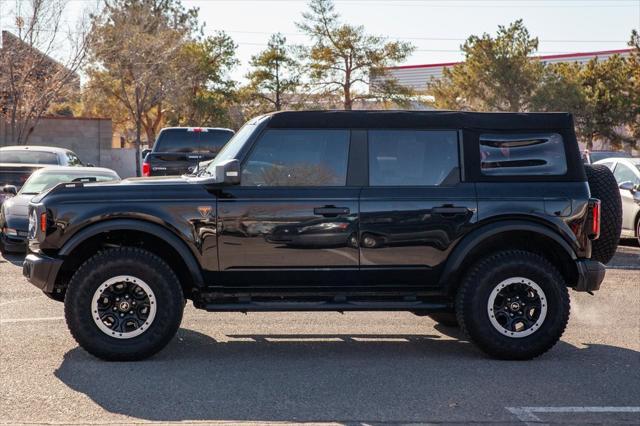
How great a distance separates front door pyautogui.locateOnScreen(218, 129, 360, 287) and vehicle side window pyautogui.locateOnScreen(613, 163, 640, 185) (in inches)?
423

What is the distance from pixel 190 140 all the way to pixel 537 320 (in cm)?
1197

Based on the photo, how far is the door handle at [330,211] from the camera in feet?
23.3

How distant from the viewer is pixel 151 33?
50812 mm

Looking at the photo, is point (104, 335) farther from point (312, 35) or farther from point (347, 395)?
point (312, 35)

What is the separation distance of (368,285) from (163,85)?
40.8 m

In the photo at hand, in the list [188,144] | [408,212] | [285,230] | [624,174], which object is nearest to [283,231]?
[285,230]

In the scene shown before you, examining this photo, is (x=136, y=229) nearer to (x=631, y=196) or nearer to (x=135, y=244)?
(x=135, y=244)

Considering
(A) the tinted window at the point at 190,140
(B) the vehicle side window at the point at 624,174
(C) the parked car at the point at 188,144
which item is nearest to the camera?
(B) the vehicle side window at the point at 624,174

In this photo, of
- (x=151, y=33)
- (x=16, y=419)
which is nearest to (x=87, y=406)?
(x=16, y=419)

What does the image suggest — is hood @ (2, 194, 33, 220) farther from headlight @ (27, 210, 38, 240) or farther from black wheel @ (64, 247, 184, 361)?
black wheel @ (64, 247, 184, 361)

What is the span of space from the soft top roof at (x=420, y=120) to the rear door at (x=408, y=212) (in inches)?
4.6

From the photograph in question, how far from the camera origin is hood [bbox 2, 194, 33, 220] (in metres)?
13.8

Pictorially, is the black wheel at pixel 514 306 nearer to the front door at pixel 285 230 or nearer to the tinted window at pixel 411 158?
the tinted window at pixel 411 158

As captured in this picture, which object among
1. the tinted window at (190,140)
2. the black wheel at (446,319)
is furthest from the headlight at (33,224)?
the tinted window at (190,140)
